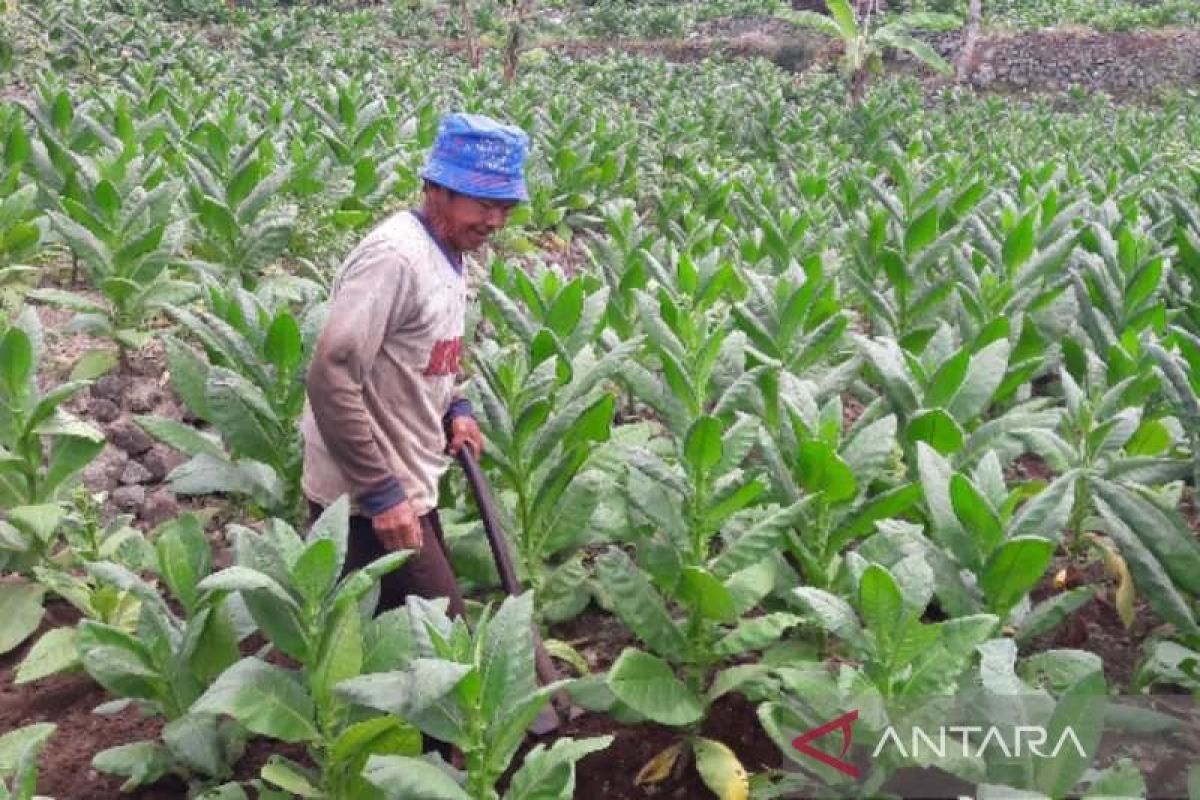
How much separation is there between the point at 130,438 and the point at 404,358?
92.8 inches

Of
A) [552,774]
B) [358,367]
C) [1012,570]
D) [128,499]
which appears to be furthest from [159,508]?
[1012,570]

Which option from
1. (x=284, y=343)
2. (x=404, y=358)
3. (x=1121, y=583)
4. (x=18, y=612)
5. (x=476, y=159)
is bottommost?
(x=1121, y=583)

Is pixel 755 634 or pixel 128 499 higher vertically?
pixel 755 634

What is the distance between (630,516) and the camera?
3.74m

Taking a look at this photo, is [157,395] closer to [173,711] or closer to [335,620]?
[173,711]

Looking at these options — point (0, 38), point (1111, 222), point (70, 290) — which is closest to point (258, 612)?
point (70, 290)

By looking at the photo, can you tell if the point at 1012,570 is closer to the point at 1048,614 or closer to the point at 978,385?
the point at 1048,614

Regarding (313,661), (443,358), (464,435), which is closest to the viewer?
(313,661)

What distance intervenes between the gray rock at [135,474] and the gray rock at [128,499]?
0.47ft

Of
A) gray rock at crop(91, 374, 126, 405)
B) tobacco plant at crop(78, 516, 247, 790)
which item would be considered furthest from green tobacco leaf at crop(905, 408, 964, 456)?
gray rock at crop(91, 374, 126, 405)

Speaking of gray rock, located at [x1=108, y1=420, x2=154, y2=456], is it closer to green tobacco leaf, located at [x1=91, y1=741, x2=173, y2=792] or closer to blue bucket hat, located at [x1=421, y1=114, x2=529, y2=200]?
green tobacco leaf, located at [x1=91, y1=741, x2=173, y2=792]

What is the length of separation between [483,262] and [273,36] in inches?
604

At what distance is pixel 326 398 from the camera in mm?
3268

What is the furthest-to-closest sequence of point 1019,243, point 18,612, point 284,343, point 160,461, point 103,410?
1. point 1019,243
2. point 103,410
3. point 160,461
4. point 284,343
5. point 18,612
